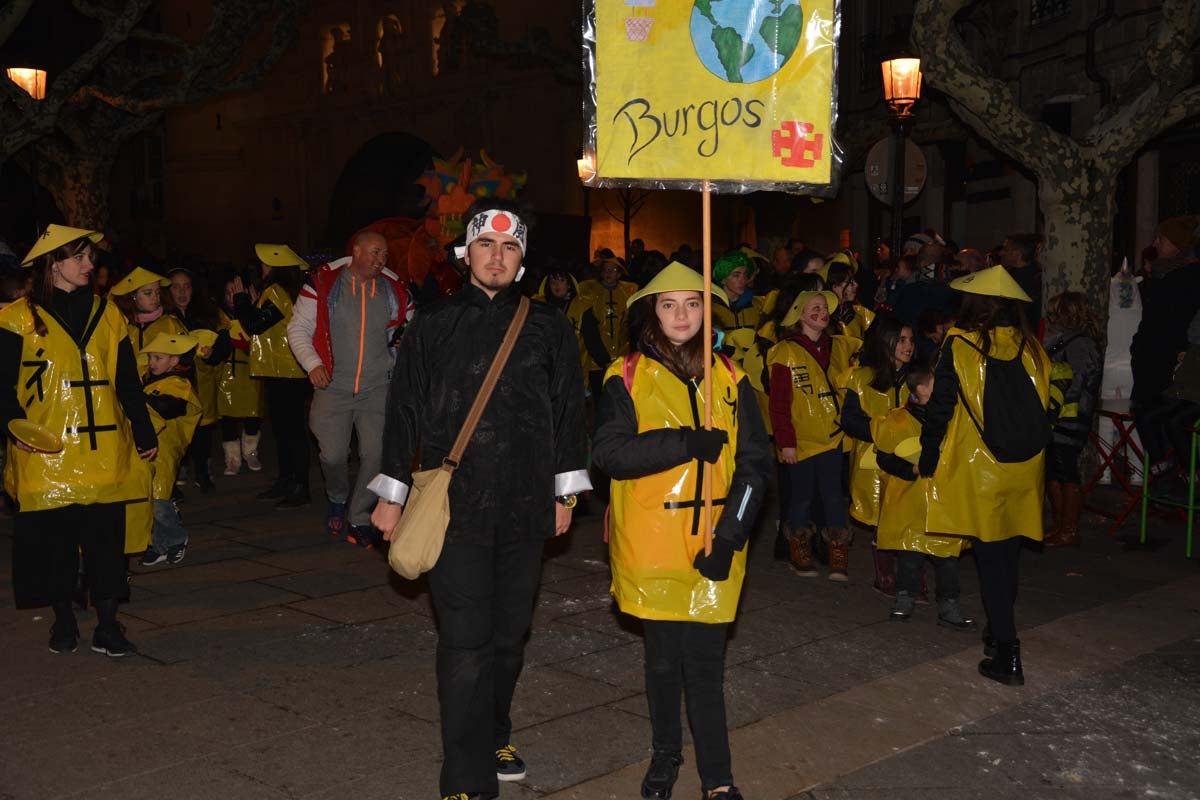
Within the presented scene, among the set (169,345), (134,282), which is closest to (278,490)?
(134,282)

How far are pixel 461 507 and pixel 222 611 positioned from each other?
10.4 ft

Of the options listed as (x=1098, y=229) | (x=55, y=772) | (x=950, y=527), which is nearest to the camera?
(x=55, y=772)

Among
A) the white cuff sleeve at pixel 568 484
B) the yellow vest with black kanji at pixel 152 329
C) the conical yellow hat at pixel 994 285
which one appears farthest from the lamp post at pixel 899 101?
the white cuff sleeve at pixel 568 484

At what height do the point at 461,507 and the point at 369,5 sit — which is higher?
the point at 369,5

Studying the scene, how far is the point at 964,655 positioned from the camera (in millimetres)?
6262

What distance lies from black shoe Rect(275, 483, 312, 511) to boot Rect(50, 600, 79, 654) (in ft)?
12.8

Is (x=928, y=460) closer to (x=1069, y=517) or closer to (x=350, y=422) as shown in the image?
(x=1069, y=517)

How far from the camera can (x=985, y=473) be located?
5.95 meters

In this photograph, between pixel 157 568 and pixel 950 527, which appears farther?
pixel 157 568

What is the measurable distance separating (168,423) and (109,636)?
2010 millimetres

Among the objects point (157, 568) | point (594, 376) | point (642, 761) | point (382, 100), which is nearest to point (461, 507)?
point (642, 761)

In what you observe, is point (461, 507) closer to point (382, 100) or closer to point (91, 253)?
point (91, 253)

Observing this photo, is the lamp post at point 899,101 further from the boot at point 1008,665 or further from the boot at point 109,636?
the boot at point 109,636

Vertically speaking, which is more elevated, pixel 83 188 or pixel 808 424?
pixel 83 188
